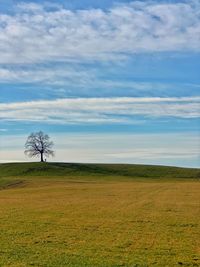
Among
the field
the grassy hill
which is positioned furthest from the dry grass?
the grassy hill

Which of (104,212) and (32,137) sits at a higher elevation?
(32,137)

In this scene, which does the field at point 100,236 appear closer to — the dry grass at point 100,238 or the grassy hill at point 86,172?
the dry grass at point 100,238

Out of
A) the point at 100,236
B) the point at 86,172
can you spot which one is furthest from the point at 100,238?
the point at 86,172

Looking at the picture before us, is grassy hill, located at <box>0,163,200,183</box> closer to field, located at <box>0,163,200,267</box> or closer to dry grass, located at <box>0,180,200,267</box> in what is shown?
field, located at <box>0,163,200,267</box>

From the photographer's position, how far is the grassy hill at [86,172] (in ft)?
455

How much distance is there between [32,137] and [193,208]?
134104 millimetres

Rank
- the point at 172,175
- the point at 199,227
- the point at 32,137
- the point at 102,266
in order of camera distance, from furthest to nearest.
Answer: the point at 32,137, the point at 172,175, the point at 199,227, the point at 102,266

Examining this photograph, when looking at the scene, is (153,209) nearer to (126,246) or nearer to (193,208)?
(193,208)

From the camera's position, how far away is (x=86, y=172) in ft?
483

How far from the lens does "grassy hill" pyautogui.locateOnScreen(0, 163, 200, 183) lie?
13875cm

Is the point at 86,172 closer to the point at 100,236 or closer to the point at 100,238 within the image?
the point at 100,236

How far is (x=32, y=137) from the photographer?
176 m

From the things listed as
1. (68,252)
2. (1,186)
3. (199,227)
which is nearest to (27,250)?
(68,252)

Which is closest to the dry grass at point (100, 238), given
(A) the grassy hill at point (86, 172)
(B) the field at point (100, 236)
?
(B) the field at point (100, 236)
